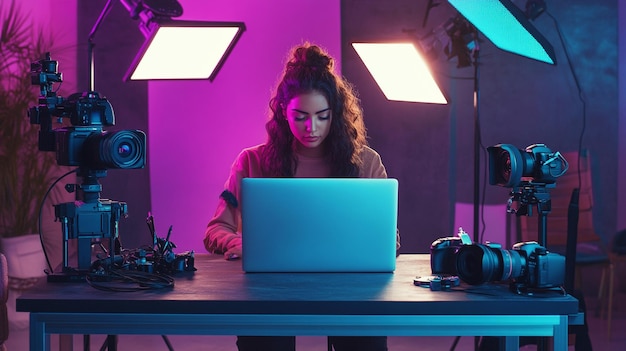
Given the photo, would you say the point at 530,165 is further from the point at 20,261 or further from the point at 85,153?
the point at 20,261

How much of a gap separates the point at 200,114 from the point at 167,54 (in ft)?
6.71

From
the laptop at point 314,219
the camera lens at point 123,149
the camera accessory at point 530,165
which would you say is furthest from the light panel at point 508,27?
the camera lens at point 123,149

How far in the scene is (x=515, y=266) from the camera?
1.91 meters

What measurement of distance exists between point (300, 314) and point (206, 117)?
3.24 meters

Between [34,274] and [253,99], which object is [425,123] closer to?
[253,99]

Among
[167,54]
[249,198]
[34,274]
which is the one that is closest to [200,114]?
[34,274]

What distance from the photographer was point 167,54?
9.37ft

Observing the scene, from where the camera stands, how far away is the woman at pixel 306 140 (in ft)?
9.08

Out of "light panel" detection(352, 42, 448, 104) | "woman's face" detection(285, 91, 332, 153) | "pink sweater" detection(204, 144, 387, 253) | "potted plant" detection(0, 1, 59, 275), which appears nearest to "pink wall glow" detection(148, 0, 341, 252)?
"potted plant" detection(0, 1, 59, 275)

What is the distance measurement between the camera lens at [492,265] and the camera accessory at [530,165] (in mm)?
196

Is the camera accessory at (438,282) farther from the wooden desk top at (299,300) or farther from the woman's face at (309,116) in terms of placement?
the woman's face at (309,116)

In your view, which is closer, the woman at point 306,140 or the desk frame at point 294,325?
the desk frame at point 294,325

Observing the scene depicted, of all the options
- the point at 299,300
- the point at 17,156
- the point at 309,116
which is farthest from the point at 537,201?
the point at 17,156

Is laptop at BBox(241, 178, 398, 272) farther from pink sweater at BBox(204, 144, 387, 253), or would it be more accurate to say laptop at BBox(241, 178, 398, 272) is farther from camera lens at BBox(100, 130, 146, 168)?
pink sweater at BBox(204, 144, 387, 253)
